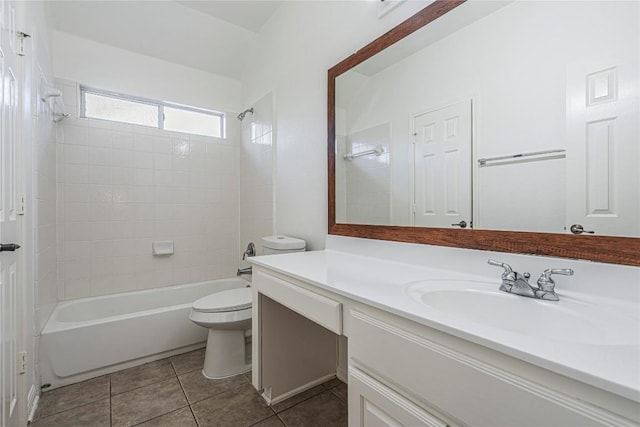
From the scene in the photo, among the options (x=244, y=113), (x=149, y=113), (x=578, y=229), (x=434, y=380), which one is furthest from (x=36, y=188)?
(x=578, y=229)

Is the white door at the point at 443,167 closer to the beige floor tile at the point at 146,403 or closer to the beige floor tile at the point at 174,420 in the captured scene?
the beige floor tile at the point at 174,420

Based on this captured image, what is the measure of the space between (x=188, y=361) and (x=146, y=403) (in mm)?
457

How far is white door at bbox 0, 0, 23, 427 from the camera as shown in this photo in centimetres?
107

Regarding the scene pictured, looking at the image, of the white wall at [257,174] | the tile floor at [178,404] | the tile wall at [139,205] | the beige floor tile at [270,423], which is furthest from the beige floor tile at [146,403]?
the white wall at [257,174]

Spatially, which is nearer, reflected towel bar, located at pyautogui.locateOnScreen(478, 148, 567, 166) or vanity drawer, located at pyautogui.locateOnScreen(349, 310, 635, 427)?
vanity drawer, located at pyautogui.locateOnScreen(349, 310, 635, 427)

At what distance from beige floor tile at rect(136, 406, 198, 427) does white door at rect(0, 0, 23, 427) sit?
21.4 inches

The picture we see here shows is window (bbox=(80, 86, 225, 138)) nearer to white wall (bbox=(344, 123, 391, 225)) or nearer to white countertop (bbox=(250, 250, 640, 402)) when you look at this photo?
white wall (bbox=(344, 123, 391, 225))

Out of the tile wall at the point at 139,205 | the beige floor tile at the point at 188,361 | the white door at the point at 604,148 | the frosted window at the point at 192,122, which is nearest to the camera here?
the white door at the point at 604,148

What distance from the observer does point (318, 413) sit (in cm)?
150

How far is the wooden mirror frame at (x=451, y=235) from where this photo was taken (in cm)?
79

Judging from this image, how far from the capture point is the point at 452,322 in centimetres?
64

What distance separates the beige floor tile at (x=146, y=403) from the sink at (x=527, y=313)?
59.5 inches

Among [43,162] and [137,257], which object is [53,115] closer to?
[43,162]

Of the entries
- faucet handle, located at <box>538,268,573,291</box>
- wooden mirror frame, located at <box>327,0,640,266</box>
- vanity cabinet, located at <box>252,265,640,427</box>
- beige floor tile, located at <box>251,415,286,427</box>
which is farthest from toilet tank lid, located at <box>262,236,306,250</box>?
faucet handle, located at <box>538,268,573,291</box>
